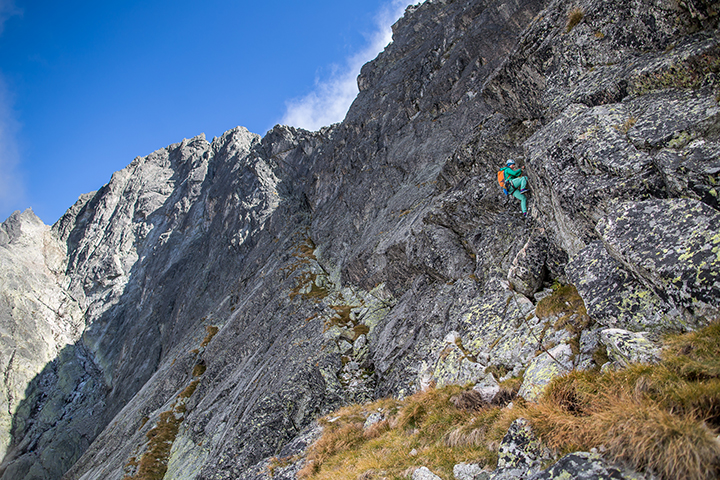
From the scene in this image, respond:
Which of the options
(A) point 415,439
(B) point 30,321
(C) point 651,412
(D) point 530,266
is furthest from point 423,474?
(B) point 30,321

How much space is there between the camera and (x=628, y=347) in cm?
743

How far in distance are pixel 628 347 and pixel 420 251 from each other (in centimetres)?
1742

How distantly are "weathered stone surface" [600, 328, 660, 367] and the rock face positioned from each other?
1.16 feet

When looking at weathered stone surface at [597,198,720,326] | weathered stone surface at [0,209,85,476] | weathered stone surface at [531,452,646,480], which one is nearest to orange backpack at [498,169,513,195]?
weathered stone surface at [597,198,720,326]

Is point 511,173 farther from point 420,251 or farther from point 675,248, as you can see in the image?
point 420,251

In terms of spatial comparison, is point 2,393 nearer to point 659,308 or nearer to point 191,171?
point 191,171

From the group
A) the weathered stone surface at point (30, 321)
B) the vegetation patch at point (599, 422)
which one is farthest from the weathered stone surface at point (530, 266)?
the weathered stone surface at point (30, 321)

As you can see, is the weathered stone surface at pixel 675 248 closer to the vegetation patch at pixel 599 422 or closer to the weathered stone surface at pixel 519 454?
the vegetation patch at pixel 599 422

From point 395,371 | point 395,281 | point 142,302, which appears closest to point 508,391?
point 395,371

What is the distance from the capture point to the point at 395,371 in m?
20.1

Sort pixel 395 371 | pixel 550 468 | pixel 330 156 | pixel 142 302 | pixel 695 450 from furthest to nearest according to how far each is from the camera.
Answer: pixel 142 302, pixel 330 156, pixel 395 371, pixel 550 468, pixel 695 450

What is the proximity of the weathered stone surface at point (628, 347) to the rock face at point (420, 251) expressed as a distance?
1.16 feet

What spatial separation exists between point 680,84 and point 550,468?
13.2 m

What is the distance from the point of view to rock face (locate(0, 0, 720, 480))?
10070 millimetres
